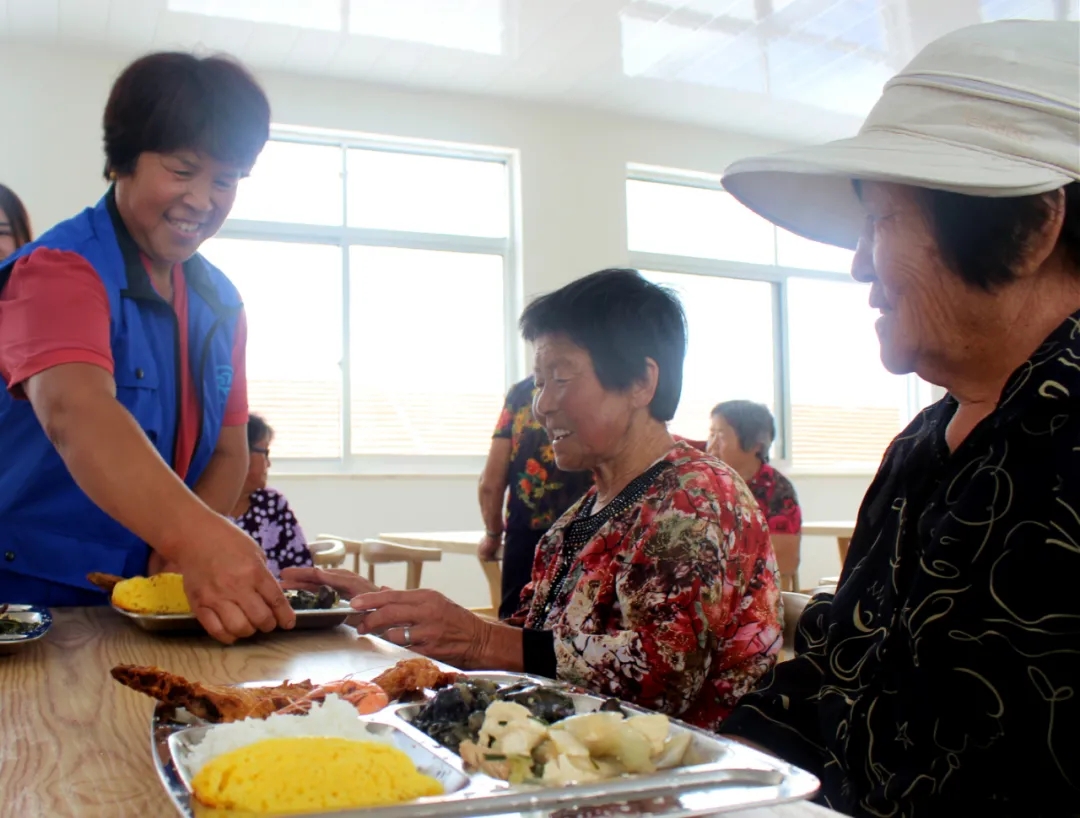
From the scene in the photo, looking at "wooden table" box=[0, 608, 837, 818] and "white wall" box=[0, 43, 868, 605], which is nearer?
"wooden table" box=[0, 608, 837, 818]

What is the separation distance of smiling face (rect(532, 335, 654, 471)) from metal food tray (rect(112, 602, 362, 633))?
0.52 m

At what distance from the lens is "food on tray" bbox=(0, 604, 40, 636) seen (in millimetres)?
1183

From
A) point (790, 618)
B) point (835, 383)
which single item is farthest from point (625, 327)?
point (835, 383)

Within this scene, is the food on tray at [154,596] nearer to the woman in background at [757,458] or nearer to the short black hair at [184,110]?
the short black hair at [184,110]

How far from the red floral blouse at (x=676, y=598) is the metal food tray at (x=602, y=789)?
641mm

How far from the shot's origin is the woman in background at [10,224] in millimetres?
2500

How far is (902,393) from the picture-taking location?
26.1 feet

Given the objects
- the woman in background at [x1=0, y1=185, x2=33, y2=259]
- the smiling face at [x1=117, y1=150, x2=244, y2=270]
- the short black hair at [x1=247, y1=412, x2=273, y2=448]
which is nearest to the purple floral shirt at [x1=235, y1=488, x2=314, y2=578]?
the short black hair at [x1=247, y1=412, x2=273, y2=448]

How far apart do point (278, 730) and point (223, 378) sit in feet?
3.76

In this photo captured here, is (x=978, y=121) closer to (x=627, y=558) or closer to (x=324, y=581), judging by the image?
(x=627, y=558)

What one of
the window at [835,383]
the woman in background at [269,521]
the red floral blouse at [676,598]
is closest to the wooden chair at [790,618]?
the red floral blouse at [676,598]

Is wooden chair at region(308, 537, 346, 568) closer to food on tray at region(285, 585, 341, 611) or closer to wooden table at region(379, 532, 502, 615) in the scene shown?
wooden table at region(379, 532, 502, 615)

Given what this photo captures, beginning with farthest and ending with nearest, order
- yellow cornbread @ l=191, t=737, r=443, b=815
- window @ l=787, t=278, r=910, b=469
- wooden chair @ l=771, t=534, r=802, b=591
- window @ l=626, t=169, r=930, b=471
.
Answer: window @ l=787, t=278, r=910, b=469 → window @ l=626, t=169, r=930, b=471 → wooden chair @ l=771, t=534, r=802, b=591 → yellow cornbread @ l=191, t=737, r=443, b=815

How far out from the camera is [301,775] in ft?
1.88
